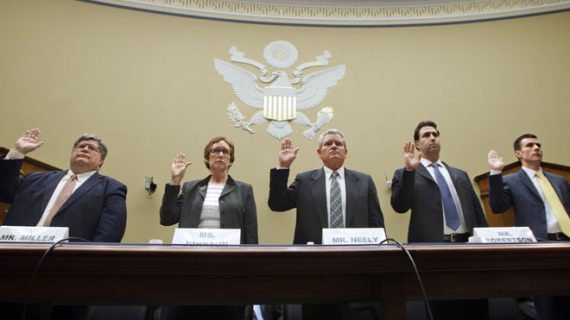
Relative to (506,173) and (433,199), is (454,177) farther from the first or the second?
(506,173)

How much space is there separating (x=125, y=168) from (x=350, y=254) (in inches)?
135

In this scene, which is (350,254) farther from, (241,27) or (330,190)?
(241,27)

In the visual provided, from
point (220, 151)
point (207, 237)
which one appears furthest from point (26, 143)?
point (207, 237)

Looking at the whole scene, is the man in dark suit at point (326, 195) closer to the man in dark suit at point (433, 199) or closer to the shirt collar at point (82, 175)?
the man in dark suit at point (433, 199)

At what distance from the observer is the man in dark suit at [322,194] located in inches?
68.3

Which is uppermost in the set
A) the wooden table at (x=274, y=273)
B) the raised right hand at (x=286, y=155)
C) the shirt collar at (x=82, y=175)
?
the raised right hand at (x=286, y=155)

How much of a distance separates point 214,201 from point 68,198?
2.07ft

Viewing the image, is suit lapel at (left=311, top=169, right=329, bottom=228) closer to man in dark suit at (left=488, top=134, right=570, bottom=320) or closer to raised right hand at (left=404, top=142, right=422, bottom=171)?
raised right hand at (left=404, top=142, right=422, bottom=171)

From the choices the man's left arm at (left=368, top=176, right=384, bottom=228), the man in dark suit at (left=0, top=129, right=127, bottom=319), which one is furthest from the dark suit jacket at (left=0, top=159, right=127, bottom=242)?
the man's left arm at (left=368, top=176, right=384, bottom=228)

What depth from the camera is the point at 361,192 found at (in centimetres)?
183

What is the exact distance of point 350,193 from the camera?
5.96ft

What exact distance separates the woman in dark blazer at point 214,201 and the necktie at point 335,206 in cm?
37

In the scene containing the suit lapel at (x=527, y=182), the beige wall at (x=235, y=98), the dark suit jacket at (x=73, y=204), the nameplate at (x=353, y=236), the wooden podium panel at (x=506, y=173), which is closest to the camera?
the nameplate at (x=353, y=236)

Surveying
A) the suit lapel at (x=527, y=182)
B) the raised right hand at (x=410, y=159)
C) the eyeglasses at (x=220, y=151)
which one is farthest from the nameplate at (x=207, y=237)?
the suit lapel at (x=527, y=182)
